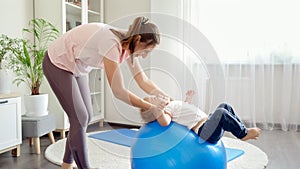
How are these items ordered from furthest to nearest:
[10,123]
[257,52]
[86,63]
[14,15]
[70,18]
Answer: [257,52], [70,18], [14,15], [10,123], [86,63]

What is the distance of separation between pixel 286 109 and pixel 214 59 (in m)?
0.97

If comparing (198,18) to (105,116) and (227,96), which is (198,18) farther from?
(105,116)

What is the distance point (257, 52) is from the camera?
3.05 m

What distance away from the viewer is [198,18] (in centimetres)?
309

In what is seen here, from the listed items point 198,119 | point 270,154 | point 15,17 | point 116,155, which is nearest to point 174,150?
point 198,119

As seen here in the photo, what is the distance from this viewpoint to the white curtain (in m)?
2.97

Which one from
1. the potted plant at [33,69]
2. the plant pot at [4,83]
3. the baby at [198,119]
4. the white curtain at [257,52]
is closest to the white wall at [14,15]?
the potted plant at [33,69]

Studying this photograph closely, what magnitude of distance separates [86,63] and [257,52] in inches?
87.3

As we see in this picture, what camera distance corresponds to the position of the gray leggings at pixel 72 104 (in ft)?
4.68

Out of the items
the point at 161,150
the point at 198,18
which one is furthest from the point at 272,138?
the point at 161,150

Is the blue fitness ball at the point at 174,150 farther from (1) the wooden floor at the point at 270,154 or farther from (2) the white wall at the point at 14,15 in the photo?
(2) the white wall at the point at 14,15

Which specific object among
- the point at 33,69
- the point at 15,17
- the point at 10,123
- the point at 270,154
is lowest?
the point at 270,154

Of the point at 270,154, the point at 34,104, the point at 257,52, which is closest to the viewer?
the point at 270,154

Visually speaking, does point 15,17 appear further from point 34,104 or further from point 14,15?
point 34,104
